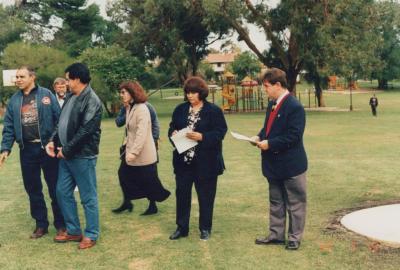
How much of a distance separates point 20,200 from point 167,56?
28.5 metres

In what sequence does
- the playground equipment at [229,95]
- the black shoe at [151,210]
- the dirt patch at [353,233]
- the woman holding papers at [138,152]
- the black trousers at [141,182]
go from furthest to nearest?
1. the playground equipment at [229,95]
2. the black shoe at [151,210]
3. the black trousers at [141,182]
4. the woman holding papers at [138,152]
5. the dirt patch at [353,233]

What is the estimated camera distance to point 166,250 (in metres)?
5.67

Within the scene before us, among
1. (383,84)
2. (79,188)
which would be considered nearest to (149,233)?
(79,188)

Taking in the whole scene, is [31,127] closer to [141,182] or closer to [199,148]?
[141,182]

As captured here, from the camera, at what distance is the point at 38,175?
6273mm

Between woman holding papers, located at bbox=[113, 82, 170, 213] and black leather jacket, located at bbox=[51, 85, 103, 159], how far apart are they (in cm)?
83

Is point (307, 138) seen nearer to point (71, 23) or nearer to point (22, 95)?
point (22, 95)

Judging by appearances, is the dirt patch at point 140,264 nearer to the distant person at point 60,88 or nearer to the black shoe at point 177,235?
the black shoe at point 177,235

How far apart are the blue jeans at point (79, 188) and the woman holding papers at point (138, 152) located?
0.77 metres

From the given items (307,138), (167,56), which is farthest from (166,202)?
(167,56)

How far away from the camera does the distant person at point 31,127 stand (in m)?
6.10

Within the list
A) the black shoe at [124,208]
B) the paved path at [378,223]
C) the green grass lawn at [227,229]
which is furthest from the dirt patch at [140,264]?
the paved path at [378,223]

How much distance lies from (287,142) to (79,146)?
2.11 metres

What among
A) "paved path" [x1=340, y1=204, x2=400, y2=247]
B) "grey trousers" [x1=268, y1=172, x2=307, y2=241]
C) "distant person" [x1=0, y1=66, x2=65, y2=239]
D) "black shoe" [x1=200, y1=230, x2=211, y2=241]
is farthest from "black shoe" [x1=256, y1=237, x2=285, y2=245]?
"distant person" [x1=0, y1=66, x2=65, y2=239]
